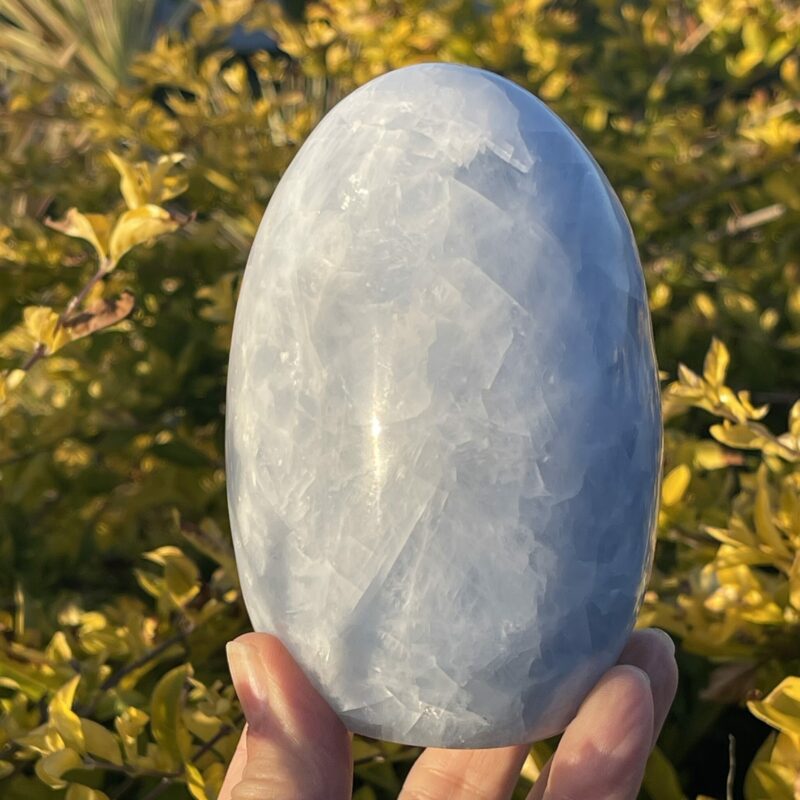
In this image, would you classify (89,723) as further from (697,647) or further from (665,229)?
(665,229)

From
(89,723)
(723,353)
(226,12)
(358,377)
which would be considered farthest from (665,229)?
(89,723)

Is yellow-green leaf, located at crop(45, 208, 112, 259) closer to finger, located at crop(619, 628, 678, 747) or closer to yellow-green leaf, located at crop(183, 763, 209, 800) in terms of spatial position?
yellow-green leaf, located at crop(183, 763, 209, 800)

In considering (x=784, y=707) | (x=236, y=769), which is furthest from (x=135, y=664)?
(x=784, y=707)

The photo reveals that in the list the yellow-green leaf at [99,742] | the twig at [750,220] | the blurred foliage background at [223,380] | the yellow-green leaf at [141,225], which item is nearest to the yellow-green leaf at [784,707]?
the blurred foliage background at [223,380]

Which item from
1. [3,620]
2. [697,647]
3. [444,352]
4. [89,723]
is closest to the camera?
[444,352]

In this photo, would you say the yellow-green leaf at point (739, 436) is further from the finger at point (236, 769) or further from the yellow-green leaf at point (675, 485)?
the finger at point (236, 769)
